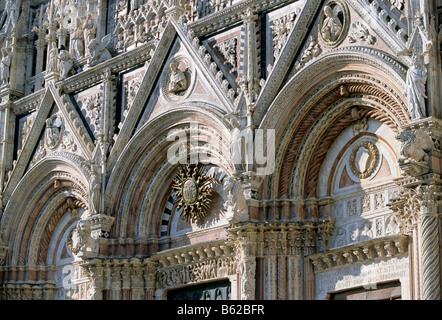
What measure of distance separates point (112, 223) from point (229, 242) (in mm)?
3638

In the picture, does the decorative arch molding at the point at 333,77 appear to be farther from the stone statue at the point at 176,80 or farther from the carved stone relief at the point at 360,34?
the stone statue at the point at 176,80

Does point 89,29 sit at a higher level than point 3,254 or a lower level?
higher

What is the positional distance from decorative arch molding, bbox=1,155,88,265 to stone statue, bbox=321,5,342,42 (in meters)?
7.88

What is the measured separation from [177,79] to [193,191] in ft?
7.99

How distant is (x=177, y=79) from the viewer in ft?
69.0

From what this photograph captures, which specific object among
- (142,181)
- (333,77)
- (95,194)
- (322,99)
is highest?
(333,77)

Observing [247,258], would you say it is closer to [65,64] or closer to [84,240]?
[84,240]

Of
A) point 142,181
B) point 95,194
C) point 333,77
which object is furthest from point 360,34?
point 95,194

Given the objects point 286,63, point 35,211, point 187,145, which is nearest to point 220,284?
point 187,145

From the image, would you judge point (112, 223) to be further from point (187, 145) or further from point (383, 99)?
point (383, 99)
